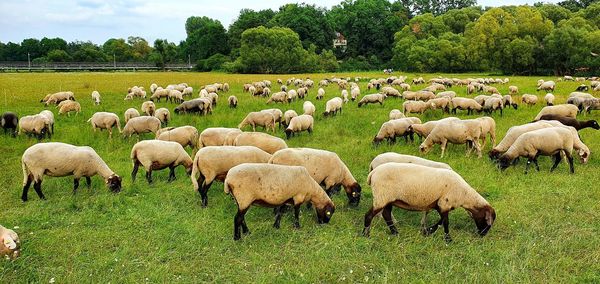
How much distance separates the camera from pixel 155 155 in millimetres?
10977

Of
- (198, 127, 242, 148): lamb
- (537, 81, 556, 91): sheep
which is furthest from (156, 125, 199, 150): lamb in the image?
(537, 81, 556, 91): sheep

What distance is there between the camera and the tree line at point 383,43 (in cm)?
6172

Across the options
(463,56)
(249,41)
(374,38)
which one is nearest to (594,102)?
(463,56)

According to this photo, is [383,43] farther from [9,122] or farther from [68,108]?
[9,122]

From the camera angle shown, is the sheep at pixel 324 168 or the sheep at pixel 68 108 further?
the sheep at pixel 68 108

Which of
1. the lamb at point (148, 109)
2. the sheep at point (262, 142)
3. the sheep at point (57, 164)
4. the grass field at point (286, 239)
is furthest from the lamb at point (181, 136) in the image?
the lamb at point (148, 109)

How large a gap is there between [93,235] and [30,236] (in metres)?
1.15

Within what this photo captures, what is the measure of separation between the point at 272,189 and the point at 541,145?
8.40 m

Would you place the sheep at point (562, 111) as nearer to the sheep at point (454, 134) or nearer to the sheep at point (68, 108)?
the sheep at point (454, 134)

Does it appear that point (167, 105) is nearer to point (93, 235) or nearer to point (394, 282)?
point (93, 235)

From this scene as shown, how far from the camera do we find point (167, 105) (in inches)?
1046

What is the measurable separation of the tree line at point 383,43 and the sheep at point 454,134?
4942 cm

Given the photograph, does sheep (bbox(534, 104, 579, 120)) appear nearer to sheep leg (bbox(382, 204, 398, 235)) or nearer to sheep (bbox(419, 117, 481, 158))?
sheep (bbox(419, 117, 481, 158))

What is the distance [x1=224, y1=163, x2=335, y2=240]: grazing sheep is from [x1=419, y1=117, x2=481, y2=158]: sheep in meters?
6.81
